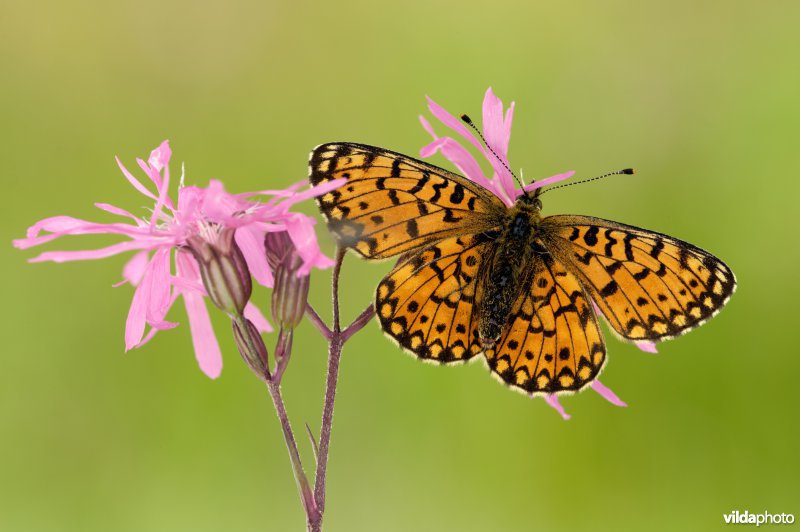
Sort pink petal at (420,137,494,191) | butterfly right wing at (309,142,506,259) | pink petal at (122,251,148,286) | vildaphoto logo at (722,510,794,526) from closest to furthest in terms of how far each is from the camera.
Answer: butterfly right wing at (309,142,506,259) → pink petal at (122,251,148,286) → pink petal at (420,137,494,191) → vildaphoto logo at (722,510,794,526)

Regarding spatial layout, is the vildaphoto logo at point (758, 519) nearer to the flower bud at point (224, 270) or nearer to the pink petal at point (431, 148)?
the pink petal at point (431, 148)

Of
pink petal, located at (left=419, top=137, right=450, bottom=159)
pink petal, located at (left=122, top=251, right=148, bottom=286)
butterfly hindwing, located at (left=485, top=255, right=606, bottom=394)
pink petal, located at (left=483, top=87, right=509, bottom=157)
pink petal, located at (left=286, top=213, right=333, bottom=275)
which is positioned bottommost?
butterfly hindwing, located at (left=485, top=255, right=606, bottom=394)

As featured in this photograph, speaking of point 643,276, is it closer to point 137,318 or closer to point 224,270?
point 224,270

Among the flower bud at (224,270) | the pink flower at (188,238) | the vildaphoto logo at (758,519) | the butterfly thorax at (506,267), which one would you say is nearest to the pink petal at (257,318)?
the pink flower at (188,238)

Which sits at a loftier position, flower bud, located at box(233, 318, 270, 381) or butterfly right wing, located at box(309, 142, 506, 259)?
butterfly right wing, located at box(309, 142, 506, 259)

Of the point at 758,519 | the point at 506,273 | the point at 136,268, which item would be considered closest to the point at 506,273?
the point at 506,273

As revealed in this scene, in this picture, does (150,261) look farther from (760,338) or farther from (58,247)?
(760,338)

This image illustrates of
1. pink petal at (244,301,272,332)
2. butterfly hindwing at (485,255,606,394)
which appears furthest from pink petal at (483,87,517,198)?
pink petal at (244,301,272,332)

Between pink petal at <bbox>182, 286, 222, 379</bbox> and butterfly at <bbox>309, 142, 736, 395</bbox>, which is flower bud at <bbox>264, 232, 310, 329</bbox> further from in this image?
pink petal at <bbox>182, 286, 222, 379</bbox>
